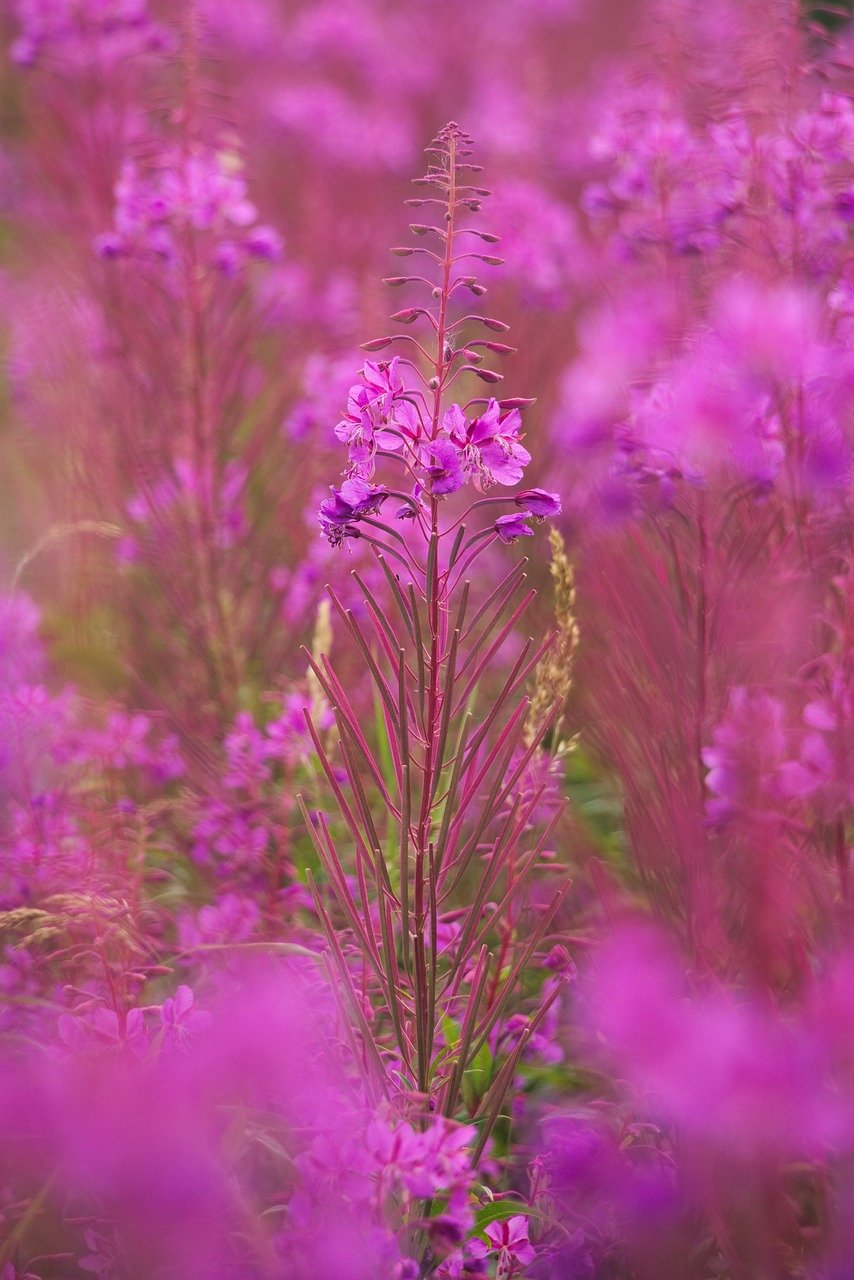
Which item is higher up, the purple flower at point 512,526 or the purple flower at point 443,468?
the purple flower at point 443,468

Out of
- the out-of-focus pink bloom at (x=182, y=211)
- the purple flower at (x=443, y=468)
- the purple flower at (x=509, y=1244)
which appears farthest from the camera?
the out-of-focus pink bloom at (x=182, y=211)

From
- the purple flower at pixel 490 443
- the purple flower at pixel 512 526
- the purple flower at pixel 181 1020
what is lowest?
the purple flower at pixel 181 1020

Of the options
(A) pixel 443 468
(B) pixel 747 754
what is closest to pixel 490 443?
(A) pixel 443 468

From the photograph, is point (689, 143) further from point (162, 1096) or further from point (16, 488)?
point (16, 488)

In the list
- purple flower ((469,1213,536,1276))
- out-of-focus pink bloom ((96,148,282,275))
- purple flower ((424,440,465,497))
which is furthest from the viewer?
out-of-focus pink bloom ((96,148,282,275))

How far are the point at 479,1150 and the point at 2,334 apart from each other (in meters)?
5.47

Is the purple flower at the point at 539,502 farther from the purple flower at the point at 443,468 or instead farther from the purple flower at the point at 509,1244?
the purple flower at the point at 509,1244

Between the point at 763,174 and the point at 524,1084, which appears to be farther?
the point at 524,1084

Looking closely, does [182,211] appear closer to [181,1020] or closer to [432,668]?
[432,668]

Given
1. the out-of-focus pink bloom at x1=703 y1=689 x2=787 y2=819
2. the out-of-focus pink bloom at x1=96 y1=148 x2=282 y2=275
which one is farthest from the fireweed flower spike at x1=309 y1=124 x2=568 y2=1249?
the out-of-focus pink bloom at x1=96 y1=148 x2=282 y2=275

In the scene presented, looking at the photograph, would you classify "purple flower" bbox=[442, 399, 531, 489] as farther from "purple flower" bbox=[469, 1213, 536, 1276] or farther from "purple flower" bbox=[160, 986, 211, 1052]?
"purple flower" bbox=[469, 1213, 536, 1276]

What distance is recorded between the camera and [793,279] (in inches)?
53.5

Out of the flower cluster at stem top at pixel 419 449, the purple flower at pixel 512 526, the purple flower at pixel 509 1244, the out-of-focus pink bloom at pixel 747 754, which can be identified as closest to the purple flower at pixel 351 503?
the flower cluster at stem top at pixel 419 449

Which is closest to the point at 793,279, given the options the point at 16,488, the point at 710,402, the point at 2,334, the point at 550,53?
the point at 710,402
